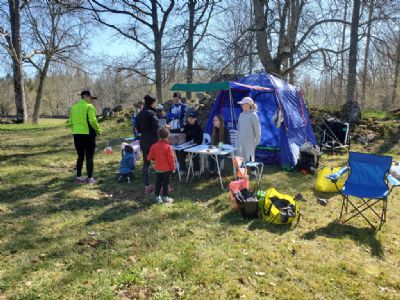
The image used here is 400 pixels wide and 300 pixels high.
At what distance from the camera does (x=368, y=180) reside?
5121 millimetres

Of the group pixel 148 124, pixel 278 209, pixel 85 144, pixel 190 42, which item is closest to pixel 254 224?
pixel 278 209

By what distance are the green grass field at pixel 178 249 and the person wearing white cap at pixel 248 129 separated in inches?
40.8

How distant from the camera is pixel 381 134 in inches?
463

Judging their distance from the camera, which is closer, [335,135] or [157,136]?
[157,136]

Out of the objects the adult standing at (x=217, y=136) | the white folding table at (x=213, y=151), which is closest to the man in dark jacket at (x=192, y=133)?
the adult standing at (x=217, y=136)

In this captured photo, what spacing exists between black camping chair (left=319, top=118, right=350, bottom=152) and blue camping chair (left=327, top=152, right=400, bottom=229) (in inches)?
205

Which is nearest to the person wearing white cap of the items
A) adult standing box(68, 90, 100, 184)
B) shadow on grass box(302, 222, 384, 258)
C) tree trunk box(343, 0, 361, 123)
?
shadow on grass box(302, 222, 384, 258)

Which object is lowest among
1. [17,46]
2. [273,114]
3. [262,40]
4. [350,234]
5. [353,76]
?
[350,234]

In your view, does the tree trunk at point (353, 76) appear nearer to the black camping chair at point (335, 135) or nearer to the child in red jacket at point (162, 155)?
the black camping chair at point (335, 135)

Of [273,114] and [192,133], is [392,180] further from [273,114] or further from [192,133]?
[273,114]

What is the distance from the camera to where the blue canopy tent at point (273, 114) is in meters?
8.20

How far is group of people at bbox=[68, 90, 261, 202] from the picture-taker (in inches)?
217

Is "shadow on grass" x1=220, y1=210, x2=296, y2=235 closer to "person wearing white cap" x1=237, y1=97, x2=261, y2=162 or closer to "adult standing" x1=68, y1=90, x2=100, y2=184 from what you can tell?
"person wearing white cap" x1=237, y1=97, x2=261, y2=162

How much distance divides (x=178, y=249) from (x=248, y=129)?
3.35 metres
